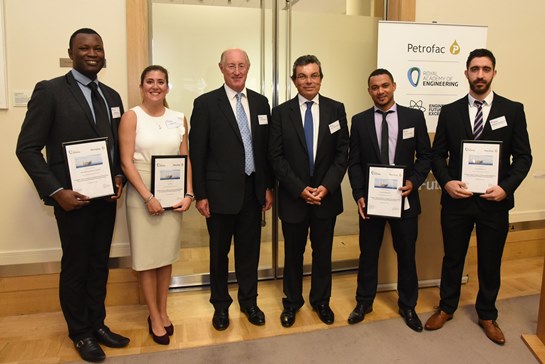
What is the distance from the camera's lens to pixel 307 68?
2.61 meters

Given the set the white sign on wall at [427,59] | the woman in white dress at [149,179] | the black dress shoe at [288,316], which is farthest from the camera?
the white sign on wall at [427,59]

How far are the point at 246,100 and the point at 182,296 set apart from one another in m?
1.73

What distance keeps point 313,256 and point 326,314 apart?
414 millimetres

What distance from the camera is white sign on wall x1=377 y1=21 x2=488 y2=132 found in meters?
3.18

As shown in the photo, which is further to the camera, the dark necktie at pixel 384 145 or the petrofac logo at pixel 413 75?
the petrofac logo at pixel 413 75

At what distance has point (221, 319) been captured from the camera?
2791mm

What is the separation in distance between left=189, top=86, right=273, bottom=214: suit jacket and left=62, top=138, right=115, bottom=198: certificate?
54cm

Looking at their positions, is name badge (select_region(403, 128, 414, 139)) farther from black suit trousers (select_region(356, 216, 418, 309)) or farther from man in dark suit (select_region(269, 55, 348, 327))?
black suit trousers (select_region(356, 216, 418, 309))

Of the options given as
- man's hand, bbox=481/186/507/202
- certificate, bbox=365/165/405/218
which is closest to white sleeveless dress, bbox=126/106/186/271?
certificate, bbox=365/165/405/218

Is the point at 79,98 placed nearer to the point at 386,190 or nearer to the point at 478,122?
the point at 386,190

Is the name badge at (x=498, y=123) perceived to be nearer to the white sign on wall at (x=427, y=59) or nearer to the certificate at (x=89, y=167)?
the white sign on wall at (x=427, y=59)

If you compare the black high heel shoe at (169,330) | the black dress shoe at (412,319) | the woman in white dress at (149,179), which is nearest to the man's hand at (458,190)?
the black dress shoe at (412,319)

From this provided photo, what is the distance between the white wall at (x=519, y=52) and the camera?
3717 mm

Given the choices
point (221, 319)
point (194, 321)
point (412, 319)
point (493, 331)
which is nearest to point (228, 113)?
point (221, 319)
